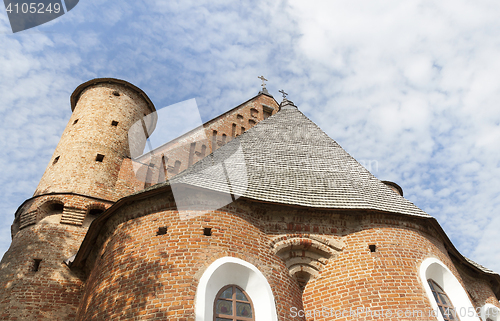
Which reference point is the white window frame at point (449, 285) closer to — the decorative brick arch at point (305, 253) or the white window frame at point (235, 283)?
the decorative brick arch at point (305, 253)

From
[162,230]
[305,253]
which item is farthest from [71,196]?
[305,253]

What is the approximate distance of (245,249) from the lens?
8.64m

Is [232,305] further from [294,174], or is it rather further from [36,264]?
[36,264]

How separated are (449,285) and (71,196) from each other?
12329 millimetres

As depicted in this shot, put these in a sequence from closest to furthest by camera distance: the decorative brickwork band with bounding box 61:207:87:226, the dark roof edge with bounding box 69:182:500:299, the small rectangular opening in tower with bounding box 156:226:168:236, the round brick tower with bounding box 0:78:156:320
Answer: the small rectangular opening in tower with bounding box 156:226:168:236
the dark roof edge with bounding box 69:182:500:299
the round brick tower with bounding box 0:78:156:320
the decorative brickwork band with bounding box 61:207:87:226

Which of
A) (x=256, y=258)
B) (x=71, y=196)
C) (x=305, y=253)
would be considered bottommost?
(x=256, y=258)

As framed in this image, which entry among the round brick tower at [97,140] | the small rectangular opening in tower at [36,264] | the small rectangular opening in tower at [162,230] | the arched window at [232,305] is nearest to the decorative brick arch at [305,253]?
the arched window at [232,305]

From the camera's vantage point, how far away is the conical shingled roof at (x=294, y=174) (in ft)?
32.5

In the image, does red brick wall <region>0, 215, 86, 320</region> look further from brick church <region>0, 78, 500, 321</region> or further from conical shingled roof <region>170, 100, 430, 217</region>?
conical shingled roof <region>170, 100, 430, 217</region>

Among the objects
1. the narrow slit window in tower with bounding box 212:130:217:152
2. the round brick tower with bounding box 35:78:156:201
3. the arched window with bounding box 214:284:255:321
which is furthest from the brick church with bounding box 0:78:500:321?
the narrow slit window in tower with bounding box 212:130:217:152

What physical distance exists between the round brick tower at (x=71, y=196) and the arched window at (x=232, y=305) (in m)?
5.68

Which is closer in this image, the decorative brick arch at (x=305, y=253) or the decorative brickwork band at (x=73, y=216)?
the decorative brick arch at (x=305, y=253)

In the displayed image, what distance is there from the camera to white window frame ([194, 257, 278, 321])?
744 centimetres

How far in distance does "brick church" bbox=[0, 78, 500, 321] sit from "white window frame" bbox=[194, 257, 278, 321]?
0.08 ft
